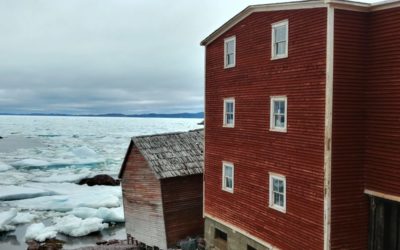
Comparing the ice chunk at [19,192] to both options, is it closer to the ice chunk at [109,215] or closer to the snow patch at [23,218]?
the snow patch at [23,218]

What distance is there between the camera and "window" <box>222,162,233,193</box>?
20.9 meters

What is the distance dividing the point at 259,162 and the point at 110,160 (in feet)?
251

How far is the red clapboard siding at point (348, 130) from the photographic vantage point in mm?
14836

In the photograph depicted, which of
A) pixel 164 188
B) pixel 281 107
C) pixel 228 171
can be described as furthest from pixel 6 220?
pixel 281 107

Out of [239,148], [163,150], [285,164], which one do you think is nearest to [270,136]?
[285,164]

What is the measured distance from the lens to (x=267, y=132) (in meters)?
17.8

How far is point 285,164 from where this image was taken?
16.8 metres

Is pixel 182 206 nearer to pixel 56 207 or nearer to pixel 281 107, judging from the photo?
pixel 281 107

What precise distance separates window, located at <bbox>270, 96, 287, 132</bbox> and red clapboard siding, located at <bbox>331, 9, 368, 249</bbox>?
2460mm

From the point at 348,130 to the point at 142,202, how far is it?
49.1ft

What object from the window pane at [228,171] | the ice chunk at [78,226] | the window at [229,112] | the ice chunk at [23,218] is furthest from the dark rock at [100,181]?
the window at [229,112]

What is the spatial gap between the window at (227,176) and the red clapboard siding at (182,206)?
450cm

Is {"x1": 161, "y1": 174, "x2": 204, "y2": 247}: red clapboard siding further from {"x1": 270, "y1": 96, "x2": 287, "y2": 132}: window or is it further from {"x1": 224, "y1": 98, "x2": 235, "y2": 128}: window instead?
{"x1": 270, "y1": 96, "x2": 287, "y2": 132}: window

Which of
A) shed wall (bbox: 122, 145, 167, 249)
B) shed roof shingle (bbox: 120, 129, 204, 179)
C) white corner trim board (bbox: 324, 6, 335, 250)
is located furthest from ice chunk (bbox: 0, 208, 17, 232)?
white corner trim board (bbox: 324, 6, 335, 250)
